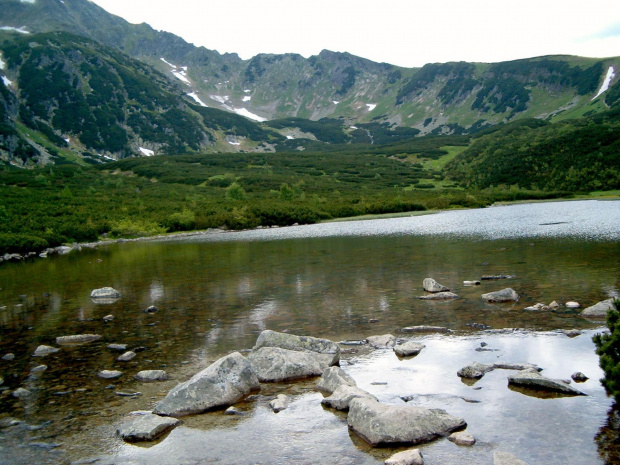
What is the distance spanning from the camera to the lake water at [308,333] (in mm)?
9789

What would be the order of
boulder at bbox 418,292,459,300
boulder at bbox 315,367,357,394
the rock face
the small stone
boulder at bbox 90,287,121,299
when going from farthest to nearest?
boulder at bbox 90,287,121,299 < boulder at bbox 418,292,459,300 < boulder at bbox 315,367,357,394 < the rock face < the small stone

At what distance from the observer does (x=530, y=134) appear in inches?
7249

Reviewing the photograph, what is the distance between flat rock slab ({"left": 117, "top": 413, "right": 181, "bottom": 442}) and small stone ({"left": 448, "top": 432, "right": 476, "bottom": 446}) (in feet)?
20.6

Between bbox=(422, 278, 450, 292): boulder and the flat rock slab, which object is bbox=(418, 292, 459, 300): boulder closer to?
bbox=(422, 278, 450, 292): boulder

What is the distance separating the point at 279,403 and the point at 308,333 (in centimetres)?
660

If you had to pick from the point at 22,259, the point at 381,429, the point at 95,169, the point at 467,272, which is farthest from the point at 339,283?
the point at 95,169

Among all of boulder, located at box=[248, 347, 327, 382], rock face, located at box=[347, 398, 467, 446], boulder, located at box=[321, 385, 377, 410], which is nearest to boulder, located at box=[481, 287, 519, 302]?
boulder, located at box=[248, 347, 327, 382]

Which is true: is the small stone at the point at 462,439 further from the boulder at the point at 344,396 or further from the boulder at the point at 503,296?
the boulder at the point at 503,296

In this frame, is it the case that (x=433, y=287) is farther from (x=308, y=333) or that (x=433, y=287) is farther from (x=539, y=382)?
(x=539, y=382)

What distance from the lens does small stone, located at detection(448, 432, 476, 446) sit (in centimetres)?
939

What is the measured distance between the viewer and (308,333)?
60.3 ft

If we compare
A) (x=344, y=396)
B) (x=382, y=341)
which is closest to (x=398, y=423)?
(x=344, y=396)

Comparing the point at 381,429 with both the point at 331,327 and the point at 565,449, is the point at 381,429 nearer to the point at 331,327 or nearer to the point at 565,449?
the point at 565,449

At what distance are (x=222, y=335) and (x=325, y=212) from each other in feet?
295
